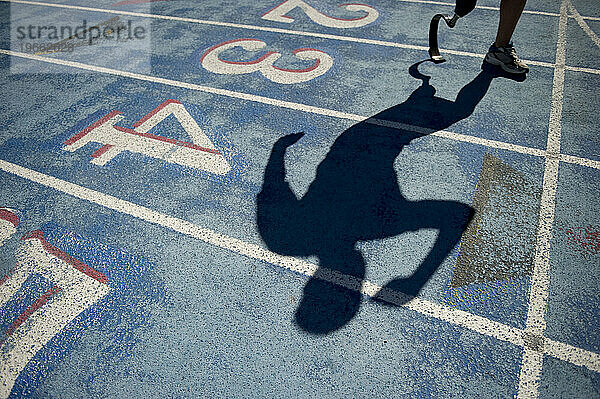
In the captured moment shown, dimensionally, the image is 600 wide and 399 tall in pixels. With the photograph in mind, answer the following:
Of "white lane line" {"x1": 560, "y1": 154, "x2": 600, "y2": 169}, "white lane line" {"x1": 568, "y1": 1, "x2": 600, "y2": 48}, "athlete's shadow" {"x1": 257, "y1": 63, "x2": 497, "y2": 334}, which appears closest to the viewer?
"athlete's shadow" {"x1": 257, "y1": 63, "x2": 497, "y2": 334}

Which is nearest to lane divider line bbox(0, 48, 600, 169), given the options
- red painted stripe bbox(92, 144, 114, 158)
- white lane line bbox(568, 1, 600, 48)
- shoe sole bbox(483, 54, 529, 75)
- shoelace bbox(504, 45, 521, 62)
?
red painted stripe bbox(92, 144, 114, 158)

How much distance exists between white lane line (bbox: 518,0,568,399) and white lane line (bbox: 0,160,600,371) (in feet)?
0.42

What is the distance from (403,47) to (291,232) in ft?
15.1

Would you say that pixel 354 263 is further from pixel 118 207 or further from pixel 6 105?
pixel 6 105

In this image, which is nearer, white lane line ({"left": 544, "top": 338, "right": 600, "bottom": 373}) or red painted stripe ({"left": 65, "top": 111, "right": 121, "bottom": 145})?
white lane line ({"left": 544, "top": 338, "right": 600, "bottom": 373})

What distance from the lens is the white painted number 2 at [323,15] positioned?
7.77m

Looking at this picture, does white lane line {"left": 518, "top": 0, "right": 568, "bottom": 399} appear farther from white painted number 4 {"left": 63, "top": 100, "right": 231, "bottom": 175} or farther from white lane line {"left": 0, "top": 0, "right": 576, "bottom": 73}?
white painted number 4 {"left": 63, "top": 100, "right": 231, "bottom": 175}

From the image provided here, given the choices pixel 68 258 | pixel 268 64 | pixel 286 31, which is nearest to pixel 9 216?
pixel 68 258

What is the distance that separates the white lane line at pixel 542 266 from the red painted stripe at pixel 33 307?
12.2ft

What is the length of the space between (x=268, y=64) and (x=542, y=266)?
4972mm

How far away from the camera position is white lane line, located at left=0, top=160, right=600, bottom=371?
2.85 metres

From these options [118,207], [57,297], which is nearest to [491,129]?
[118,207]

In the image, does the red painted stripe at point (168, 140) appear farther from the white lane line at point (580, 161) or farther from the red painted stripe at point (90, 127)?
the white lane line at point (580, 161)

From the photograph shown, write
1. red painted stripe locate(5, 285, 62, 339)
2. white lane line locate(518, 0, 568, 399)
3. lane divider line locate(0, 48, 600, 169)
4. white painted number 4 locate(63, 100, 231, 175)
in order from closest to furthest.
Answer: white lane line locate(518, 0, 568, 399), red painted stripe locate(5, 285, 62, 339), lane divider line locate(0, 48, 600, 169), white painted number 4 locate(63, 100, 231, 175)
